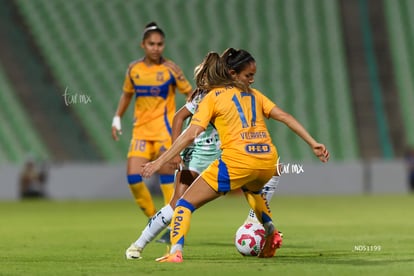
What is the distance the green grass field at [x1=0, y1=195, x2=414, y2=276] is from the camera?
23.7ft

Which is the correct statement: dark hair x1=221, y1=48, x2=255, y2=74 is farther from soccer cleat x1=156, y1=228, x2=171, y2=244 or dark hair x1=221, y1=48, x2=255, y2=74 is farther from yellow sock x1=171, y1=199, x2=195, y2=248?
soccer cleat x1=156, y1=228, x2=171, y2=244

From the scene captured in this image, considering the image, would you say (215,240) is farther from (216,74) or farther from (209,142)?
(216,74)

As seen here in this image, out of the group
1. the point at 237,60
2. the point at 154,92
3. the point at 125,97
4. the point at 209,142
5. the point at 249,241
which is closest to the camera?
the point at 237,60

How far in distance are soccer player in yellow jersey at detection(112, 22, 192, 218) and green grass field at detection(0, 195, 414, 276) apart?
0.64m

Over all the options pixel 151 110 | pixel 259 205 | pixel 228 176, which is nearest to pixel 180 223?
pixel 228 176

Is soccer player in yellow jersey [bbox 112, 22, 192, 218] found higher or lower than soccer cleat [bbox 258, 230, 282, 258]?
higher

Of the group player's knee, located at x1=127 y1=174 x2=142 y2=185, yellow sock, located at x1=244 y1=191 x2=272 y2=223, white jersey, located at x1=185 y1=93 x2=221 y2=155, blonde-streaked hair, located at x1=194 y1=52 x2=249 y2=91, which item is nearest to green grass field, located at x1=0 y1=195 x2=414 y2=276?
yellow sock, located at x1=244 y1=191 x2=272 y2=223

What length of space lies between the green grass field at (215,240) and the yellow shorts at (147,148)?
36.7 inches

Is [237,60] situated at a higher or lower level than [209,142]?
higher

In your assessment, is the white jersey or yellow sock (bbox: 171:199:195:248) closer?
yellow sock (bbox: 171:199:195:248)

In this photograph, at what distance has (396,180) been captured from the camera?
2328cm

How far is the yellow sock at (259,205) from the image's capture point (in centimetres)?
819

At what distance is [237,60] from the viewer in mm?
7676

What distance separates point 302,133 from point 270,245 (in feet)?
4.12
